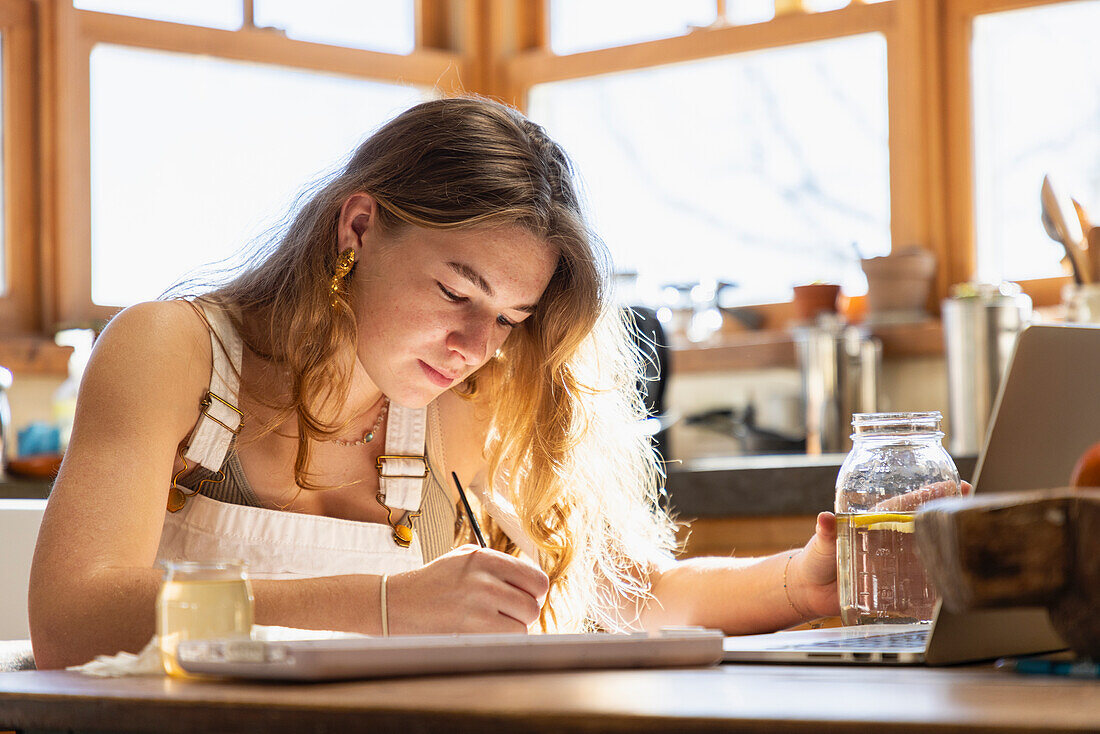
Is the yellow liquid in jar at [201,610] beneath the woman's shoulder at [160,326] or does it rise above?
beneath

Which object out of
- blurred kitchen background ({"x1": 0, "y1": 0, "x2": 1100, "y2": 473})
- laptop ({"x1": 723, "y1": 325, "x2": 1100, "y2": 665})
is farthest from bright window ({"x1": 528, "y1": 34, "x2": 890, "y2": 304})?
laptop ({"x1": 723, "y1": 325, "x2": 1100, "y2": 665})

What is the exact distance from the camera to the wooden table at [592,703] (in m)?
0.50

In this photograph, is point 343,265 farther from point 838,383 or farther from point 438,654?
point 838,383

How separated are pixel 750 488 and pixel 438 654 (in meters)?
1.67

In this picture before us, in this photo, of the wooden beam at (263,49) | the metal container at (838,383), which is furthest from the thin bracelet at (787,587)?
the wooden beam at (263,49)

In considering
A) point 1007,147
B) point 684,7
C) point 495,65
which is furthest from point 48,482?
point 1007,147

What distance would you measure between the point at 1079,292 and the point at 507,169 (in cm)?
141

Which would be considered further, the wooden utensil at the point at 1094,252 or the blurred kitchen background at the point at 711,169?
the blurred kitchen background at the point at 711,169

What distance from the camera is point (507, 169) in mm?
1503

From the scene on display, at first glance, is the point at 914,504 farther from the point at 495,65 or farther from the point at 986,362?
the point at 495,65

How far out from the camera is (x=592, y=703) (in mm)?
549

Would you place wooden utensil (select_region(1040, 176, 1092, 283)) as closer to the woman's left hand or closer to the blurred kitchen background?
the blurred kitchen background

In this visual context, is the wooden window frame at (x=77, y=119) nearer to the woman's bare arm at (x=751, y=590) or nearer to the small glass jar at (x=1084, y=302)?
the small glass jar at (x=1084, y=302)

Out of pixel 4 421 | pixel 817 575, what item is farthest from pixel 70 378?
pixel 817 575
